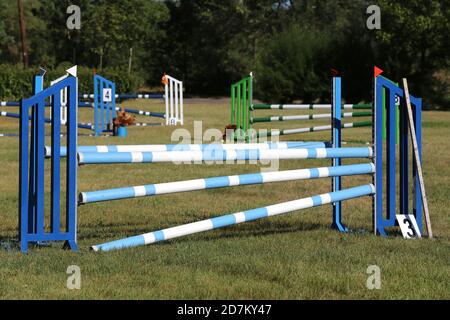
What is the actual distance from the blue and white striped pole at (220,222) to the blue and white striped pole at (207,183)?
0.19 meters

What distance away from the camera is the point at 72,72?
616 centimetres

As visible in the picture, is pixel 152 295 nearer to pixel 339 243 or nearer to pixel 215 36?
pixel 339 243

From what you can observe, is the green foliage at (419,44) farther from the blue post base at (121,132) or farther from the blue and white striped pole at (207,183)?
the blue and white striped pole at (207,183)

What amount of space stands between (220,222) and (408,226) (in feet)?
6.15

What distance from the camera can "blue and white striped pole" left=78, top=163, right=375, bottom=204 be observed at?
19.6 feet

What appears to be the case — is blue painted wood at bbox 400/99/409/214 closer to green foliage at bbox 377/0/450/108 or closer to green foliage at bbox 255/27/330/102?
green foliage at bbox 377/0/450/108

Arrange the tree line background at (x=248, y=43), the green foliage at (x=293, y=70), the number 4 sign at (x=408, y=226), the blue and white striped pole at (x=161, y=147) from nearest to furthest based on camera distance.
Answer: the blue and white striped pole at (x=161, y=147)
the number 4 sign at (x=408, y=226)
the tree line background at (x=248, y=43)
the green foliage at (x=293, y=70)

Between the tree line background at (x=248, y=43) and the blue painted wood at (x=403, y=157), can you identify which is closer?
the blue painted wood at (x=403, y=157)

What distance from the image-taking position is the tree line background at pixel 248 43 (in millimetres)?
43062

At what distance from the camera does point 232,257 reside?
593 centimetres

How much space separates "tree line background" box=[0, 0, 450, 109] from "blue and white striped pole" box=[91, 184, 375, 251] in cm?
3527

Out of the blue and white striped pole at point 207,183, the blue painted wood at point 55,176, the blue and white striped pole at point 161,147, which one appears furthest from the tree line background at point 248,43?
the blue painted wood at point 55,176

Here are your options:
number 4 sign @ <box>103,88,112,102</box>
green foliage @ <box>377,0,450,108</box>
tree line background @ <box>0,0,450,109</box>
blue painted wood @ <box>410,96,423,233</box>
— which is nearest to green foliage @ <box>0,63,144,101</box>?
tree line background @ <box>0,0,450,109</box>

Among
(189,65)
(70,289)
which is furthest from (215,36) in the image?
(70,289)
